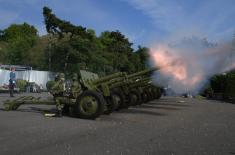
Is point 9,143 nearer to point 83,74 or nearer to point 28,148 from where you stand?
point 28,148

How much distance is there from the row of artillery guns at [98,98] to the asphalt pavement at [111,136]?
52cm

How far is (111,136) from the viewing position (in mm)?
11930

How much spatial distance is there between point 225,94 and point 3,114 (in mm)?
25479

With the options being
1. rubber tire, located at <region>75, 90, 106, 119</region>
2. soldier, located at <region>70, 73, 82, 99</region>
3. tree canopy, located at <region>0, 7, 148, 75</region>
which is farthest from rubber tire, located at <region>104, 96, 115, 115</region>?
tree canopy, located at <region>0, 7, 148, 75</region>

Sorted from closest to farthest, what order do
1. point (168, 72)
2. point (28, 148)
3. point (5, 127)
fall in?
point (28, 148) → point (5, 127) → point (168, 72)

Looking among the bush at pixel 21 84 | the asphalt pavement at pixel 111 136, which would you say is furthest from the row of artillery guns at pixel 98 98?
the bush at pixel 21 84

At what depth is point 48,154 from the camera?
30.2ft

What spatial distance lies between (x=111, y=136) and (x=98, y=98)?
4973 millimetres

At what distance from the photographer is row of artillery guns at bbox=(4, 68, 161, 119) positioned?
1683 centimetres

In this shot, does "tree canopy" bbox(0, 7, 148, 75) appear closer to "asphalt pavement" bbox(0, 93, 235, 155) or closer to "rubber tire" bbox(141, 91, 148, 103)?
"rubber tire" bbox(141, 91, 148, 103)

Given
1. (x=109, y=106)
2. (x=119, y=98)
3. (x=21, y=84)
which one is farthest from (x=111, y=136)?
(x=21, y=84)

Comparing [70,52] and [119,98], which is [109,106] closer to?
[119,98]

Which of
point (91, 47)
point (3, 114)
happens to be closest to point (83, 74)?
point (3, 114)

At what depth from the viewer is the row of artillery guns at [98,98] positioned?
1683 cm
